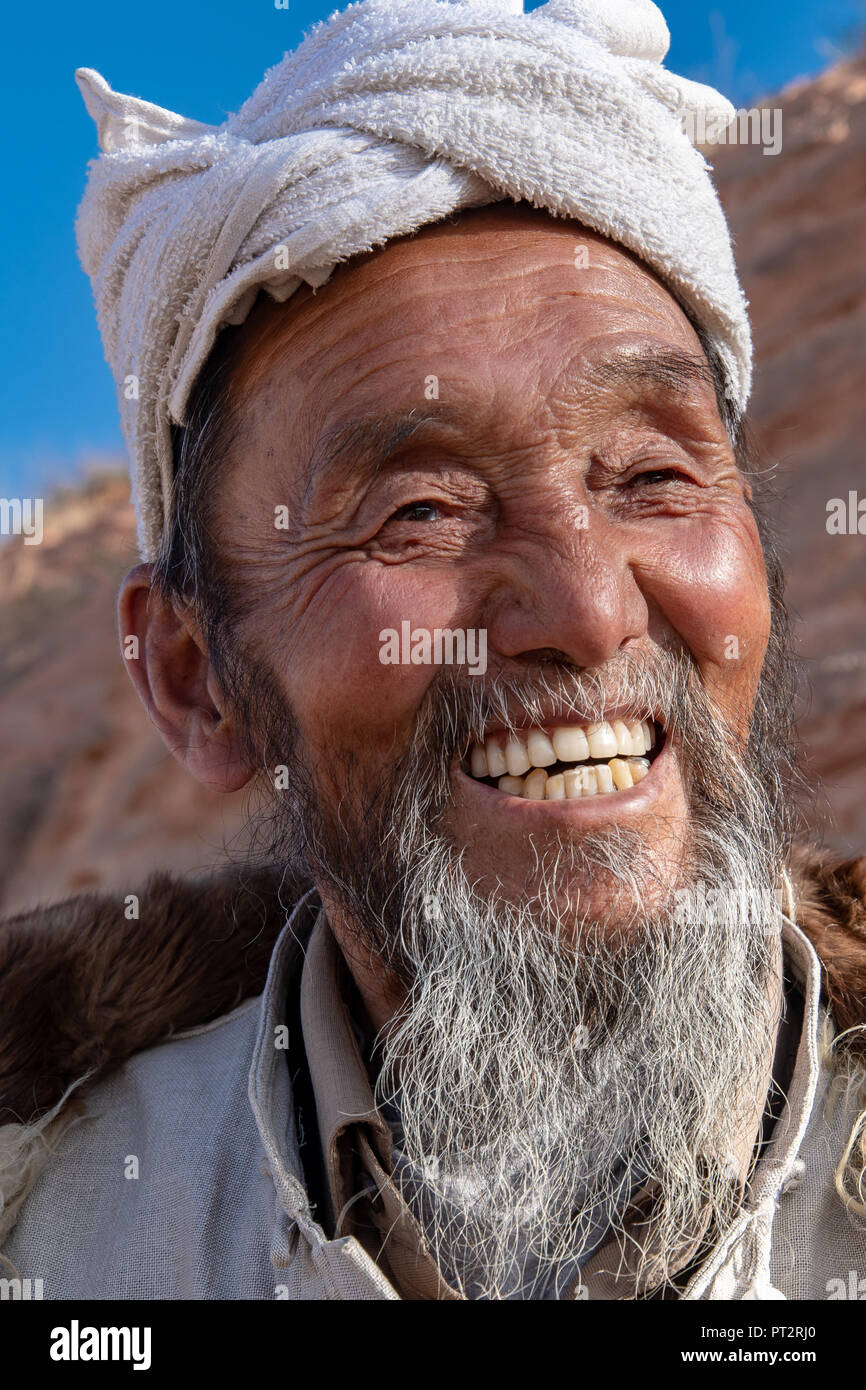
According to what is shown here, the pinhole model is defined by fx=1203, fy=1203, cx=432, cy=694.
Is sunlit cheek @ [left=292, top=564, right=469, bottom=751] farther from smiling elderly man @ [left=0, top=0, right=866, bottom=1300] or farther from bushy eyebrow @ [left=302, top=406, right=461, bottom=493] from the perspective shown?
bushy eyebrow @ [left=302, top=406, right=461, bottom=493]

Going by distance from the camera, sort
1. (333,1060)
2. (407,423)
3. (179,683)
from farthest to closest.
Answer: (179,683) < (333,1060) < (407,423)

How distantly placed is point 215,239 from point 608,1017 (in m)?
1.37

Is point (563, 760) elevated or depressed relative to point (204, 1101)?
elevated

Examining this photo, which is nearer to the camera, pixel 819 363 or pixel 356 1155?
pixel 356 1155

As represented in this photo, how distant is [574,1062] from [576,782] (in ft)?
1.32

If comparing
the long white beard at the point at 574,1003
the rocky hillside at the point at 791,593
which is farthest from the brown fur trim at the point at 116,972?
the rocky hillside at the point at 791,593

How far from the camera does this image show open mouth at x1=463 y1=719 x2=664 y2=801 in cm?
168

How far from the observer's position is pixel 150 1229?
188 centimetres

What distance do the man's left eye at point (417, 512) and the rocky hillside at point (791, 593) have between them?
407 centimetres

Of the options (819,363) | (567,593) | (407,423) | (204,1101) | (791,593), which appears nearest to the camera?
(567,593)

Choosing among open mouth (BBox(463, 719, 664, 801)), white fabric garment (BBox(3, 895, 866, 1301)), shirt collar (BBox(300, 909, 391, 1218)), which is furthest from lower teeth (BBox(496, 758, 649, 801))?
shirt collar (BBox(300, 909, 391, 1218))

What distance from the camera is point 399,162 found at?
190 centimetres

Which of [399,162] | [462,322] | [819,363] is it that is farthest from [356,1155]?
[819,363]

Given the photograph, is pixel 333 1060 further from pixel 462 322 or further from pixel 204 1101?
pixel 462 322
